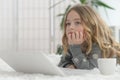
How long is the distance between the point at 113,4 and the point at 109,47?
2.21 meters

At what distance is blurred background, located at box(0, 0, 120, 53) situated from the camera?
11.9ft

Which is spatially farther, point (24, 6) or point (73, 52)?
point (24, 6)

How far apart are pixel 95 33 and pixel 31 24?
254 cm

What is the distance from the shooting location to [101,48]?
1187 millimetres

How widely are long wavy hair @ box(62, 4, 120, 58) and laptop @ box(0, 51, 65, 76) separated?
0.34 meters

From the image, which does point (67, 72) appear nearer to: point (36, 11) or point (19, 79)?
point (19, 79)

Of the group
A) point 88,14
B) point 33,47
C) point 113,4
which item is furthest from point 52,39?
point 88,14

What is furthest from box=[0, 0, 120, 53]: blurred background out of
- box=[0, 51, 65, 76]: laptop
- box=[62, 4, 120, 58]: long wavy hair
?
box=[0, 51, 65, 76]: laptop

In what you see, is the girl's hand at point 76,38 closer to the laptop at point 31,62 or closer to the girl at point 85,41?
the girl at point 85,41

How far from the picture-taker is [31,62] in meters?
0.87

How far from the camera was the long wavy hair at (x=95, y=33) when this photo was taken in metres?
1.20

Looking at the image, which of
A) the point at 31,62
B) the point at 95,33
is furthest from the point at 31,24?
the point at 31,62

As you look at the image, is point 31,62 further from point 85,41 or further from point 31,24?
point 31,24

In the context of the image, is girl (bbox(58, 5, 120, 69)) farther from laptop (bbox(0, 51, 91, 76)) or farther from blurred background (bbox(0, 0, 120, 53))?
blurred background (bbox(0, 0, 120, 53))
